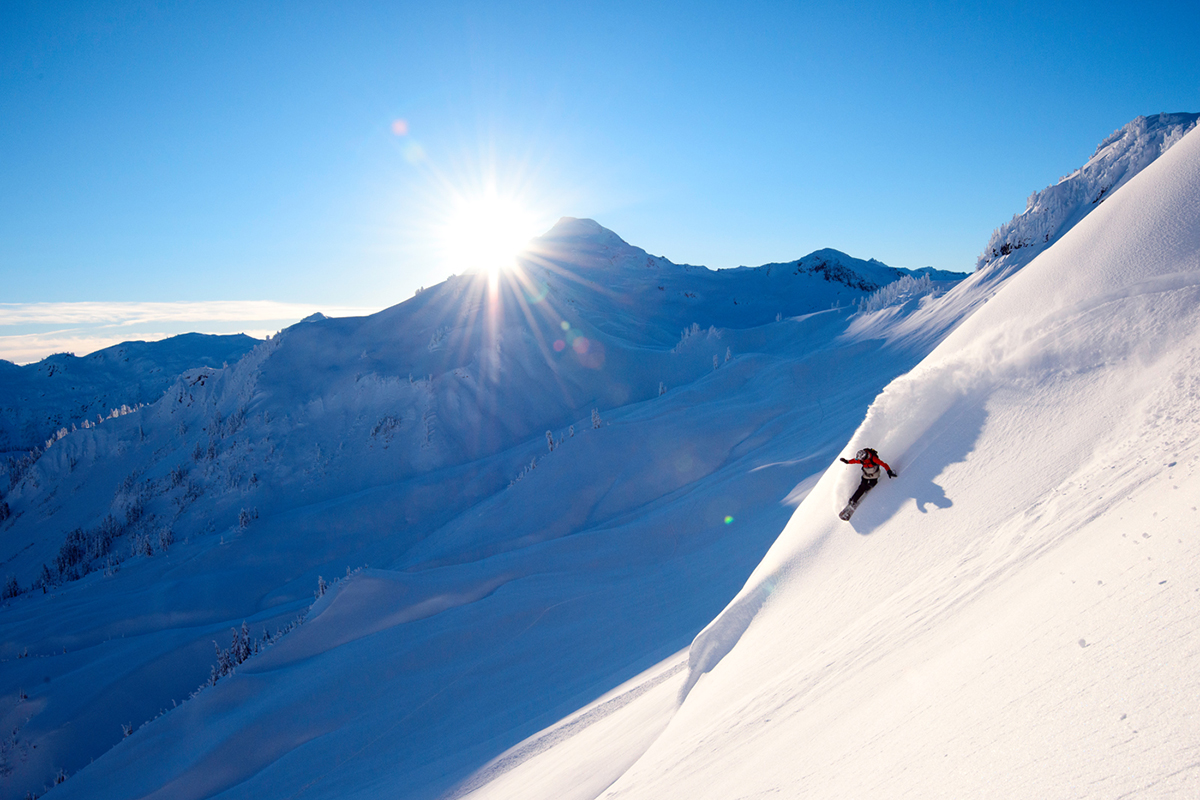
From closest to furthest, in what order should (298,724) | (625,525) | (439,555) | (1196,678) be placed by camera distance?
(1196,678) < (298,724) < (625,525) < (439,555)

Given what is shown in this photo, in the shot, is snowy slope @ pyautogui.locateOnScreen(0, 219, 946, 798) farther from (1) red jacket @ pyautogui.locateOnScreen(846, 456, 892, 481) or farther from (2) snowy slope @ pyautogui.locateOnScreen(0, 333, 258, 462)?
(2) snowy slope @ pyautogui.locateOnScreen(0, 333, 258, 462)

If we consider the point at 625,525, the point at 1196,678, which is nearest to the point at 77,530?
the point at 625,525

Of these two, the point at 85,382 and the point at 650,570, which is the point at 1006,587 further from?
the point at 85,382

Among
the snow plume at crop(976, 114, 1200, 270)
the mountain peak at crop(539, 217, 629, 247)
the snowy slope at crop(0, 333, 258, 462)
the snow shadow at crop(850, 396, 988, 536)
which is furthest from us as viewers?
the mountain peak at crop(539, 217, 629, 247)

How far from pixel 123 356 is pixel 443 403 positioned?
10346 cm

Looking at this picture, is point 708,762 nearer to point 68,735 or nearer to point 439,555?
point 439,555

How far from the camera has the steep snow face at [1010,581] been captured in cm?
153

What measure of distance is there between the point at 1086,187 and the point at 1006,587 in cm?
2974

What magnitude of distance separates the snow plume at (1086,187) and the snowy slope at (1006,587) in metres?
24.7

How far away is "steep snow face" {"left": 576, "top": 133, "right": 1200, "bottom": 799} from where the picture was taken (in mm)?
1533

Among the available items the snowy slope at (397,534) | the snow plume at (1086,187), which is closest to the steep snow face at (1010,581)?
the snowy slope at (397,534)

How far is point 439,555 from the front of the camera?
612 inches

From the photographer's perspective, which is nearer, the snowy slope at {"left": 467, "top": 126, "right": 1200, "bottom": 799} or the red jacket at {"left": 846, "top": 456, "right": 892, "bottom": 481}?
the snowy slope at {"left": 467, "top": 126, "right": 1200, "bottom": 799}

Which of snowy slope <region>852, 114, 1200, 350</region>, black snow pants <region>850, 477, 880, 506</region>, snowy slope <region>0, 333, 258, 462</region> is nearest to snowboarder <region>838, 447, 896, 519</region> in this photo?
black snow pants <region>850, 477, 880, 506</region>
